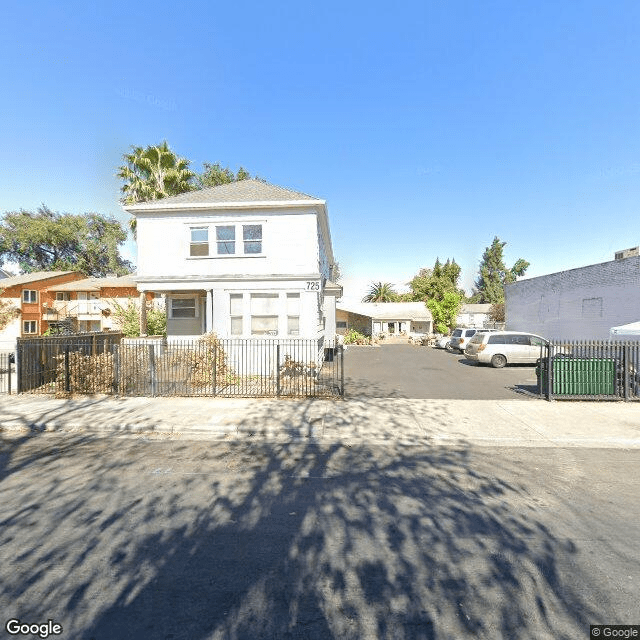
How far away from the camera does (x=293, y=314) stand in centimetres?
1437

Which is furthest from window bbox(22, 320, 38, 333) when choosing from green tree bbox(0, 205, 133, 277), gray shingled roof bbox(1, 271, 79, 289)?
green tree bbox(0, 205, 133, 277)

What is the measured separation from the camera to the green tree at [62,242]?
46.8 m

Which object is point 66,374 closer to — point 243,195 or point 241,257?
point 241,257

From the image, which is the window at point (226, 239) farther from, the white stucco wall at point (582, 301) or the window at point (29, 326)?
the window at point (29, 326)

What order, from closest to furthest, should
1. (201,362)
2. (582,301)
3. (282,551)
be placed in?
(282,551), (201,362), (582,301)

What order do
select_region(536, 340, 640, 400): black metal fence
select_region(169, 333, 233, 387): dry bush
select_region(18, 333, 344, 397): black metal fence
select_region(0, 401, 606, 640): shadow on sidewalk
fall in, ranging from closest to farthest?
select_region(0, 401, 606, 640): shadow on sidewalk
select_region(536, 340, 640, 400): black metal fence
select_region(18, 333, 344, 397): black metal fence
select_region(169, 333, 233, 387): dry bush

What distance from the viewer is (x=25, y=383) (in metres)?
10.9

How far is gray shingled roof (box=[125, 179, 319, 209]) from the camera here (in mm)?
14375

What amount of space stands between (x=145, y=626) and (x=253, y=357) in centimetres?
1164

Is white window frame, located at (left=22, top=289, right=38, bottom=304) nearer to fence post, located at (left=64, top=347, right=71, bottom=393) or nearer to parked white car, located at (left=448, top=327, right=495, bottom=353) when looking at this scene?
fence post, located at (left=64, top=347, right=71, bottom=393)

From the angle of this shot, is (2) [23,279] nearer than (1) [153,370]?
No

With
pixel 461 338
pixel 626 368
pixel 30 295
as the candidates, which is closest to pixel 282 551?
pixel 626 368

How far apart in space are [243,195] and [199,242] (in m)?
2.66

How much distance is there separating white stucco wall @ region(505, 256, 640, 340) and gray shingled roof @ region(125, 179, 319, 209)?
14.9m
